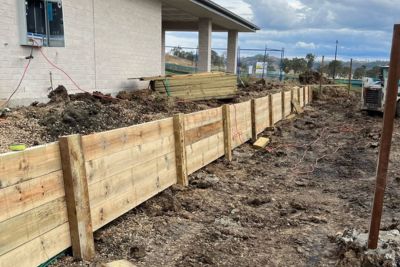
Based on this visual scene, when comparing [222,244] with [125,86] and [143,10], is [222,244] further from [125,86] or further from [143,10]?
[143,10]

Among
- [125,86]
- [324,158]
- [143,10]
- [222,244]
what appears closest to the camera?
[222,244]

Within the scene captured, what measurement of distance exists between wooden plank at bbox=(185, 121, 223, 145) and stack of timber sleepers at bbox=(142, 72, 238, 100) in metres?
6.49

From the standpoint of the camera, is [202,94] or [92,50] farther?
[202,94]

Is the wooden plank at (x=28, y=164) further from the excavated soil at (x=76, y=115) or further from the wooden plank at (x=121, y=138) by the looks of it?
the excavated soil at (x=76, y=115)

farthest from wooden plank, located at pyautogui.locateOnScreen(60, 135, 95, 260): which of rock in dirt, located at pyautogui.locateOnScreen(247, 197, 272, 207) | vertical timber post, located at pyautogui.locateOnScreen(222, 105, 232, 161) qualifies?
vertical timber post, located at pyautogui.locateOnScreen(222, 105, 232, 161)

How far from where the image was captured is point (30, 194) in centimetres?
338

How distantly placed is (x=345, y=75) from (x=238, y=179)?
177ft

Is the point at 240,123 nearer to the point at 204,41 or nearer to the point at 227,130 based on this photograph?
the point at 227,130

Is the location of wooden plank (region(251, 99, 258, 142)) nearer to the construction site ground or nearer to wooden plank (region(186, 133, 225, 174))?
the construction site ground

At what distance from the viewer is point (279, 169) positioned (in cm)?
866

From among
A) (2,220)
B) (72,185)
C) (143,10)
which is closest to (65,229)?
(72,185)

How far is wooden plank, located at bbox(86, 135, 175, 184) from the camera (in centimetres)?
423

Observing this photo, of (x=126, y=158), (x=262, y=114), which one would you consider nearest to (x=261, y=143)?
(x=262, y=114)

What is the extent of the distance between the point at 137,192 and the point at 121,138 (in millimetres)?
811
